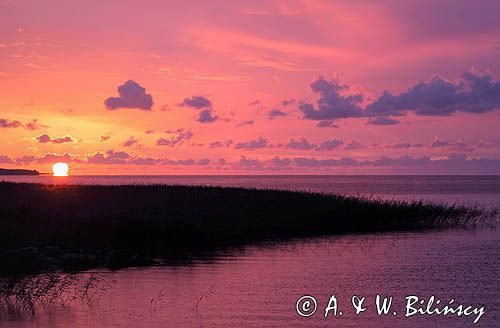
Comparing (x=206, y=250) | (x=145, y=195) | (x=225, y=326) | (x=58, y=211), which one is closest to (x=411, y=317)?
(x=225, y=326)

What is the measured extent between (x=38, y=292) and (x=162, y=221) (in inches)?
777

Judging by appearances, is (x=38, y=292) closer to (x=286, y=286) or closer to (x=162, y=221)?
(x=286, y=286)

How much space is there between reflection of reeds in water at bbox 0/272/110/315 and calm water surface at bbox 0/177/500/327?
1.49ft

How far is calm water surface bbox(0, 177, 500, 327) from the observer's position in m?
21.8

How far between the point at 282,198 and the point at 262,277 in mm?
31475

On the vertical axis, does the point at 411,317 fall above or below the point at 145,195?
below

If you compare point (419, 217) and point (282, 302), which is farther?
point (419, 217)

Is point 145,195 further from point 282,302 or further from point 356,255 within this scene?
point 282,302

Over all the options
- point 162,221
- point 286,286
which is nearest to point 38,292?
point 286,286

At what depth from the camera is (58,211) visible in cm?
4388

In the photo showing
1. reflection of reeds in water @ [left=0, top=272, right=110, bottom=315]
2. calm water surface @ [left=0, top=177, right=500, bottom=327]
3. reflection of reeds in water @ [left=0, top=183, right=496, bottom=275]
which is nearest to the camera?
calm water surface @ [left=0, top=177, right=500, bottom=327]

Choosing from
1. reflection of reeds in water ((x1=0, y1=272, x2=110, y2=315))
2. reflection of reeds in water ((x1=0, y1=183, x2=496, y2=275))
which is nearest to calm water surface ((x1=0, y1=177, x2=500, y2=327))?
reflection of reeds in water ((x1=0, y1=272, x2=110, y2=315))

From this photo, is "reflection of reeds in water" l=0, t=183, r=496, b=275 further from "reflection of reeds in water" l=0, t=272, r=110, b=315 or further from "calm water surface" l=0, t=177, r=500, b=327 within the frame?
"calm water surface" l=0, t=177, r=500, b=327

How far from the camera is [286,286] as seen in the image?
90.6 ft
